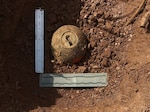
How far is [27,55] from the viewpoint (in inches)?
150

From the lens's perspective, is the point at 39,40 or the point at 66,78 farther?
the point at 39,40

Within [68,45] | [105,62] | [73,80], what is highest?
[68,45]

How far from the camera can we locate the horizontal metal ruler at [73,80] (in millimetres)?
3680

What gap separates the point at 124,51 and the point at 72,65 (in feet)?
1.73

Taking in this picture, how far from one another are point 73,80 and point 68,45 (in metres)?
0.33

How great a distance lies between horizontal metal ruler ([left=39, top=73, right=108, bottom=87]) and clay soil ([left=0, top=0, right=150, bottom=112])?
48 millimetres

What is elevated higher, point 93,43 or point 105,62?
point 93,43

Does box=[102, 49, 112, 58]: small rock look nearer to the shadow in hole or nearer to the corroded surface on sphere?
the corroded surface on sphere

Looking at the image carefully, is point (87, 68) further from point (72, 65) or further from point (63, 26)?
point (63, 26)

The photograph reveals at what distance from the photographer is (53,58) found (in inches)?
151

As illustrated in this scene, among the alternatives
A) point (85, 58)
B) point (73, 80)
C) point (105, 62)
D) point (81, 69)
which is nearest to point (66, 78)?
point (73, 80)

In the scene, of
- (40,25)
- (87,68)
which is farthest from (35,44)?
(87,68)

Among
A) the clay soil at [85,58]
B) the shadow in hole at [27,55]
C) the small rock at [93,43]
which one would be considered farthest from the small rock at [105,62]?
the shadow in hole at [27,55]

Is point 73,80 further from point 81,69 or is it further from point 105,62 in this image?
point 105,62
